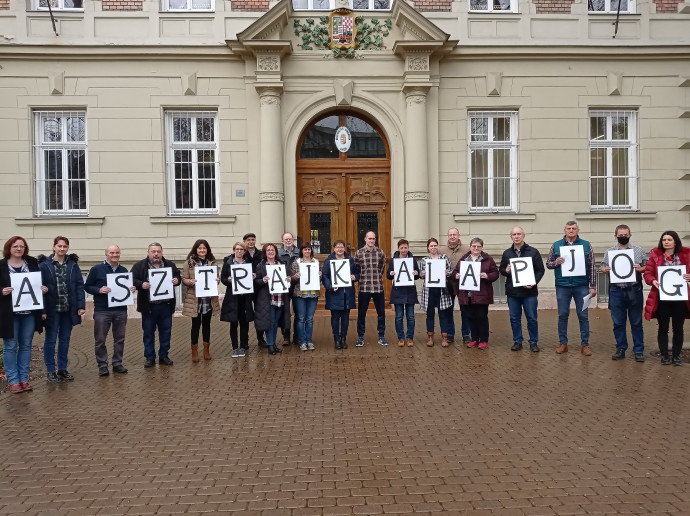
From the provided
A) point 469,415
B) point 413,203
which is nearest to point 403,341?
point 469,415

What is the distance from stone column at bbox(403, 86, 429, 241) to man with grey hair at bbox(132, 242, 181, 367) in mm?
6839

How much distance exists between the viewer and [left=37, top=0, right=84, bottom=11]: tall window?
14.0 metres

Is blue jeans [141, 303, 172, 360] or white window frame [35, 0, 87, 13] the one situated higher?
white window frame [35, 0, 87, 13]

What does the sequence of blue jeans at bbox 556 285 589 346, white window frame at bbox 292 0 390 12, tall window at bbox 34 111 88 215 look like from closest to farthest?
blue jeans at bbox 556 285 589 346
tall window at bbox 34 111 88 215
white window frame at bbox 292 0 390 12

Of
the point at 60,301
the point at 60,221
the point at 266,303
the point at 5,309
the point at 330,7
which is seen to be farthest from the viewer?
the point at 330,7

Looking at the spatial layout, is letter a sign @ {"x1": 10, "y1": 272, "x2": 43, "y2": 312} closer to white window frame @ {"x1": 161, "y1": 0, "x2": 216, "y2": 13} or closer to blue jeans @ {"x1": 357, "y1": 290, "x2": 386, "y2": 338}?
blue jeans @ {"x1": 357, "y1": 290, "x2": 386, "y2": 338}

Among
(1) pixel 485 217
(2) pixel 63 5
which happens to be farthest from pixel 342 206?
(2) pixel 63 5

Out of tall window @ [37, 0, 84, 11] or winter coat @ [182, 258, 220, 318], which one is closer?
winter coat @ [182, 258, 220, 318]

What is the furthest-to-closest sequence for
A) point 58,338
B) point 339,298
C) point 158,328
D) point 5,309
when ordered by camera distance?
point 339,298
point 158,328
point 58,338
point 5,309

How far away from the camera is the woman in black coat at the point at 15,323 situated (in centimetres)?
716

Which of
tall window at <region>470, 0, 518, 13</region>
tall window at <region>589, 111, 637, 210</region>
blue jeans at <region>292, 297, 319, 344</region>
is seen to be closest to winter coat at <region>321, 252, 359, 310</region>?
blue jeans at <region>292, 297, 319, 344</region>

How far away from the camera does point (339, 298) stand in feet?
31.9

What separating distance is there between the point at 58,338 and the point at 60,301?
549mm

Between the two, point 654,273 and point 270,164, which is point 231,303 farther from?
point 654,273
